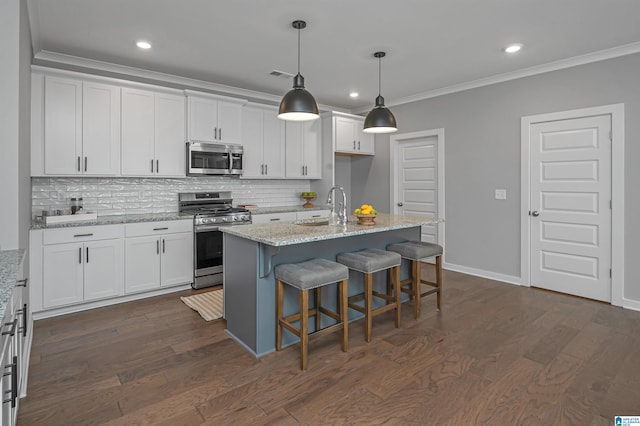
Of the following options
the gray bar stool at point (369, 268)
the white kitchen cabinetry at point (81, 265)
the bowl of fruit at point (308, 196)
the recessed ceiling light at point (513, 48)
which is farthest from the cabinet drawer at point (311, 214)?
the recessed ceiling light at point (513, 48)

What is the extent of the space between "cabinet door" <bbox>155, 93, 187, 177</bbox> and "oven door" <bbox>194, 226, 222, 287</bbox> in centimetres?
81

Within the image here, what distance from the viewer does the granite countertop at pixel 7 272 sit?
4.18 ft

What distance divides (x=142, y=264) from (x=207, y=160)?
1490mm

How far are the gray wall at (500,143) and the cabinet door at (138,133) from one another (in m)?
3.67

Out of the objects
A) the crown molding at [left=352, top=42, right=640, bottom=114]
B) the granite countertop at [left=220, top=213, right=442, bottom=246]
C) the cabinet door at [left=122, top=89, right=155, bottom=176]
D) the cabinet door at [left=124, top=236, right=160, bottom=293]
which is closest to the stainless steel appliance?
the cabinet door at [left=124, top=236, right=160, bottom=293]

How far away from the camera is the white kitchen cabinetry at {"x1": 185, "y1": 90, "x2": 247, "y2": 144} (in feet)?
14.8

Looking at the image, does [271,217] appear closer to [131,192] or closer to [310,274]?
[131,192]

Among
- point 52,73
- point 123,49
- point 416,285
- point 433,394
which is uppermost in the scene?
point 123,49

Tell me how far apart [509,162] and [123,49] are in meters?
4.60

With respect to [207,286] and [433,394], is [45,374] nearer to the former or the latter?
[207,286]

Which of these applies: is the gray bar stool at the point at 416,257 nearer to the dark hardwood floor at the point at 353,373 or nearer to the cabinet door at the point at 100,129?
the dark hardwood floor at the point at 353,373

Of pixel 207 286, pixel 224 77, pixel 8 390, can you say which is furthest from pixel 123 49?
pixel 8 390

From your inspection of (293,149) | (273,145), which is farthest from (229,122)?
(293,149)

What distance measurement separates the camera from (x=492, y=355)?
8.79 feet
